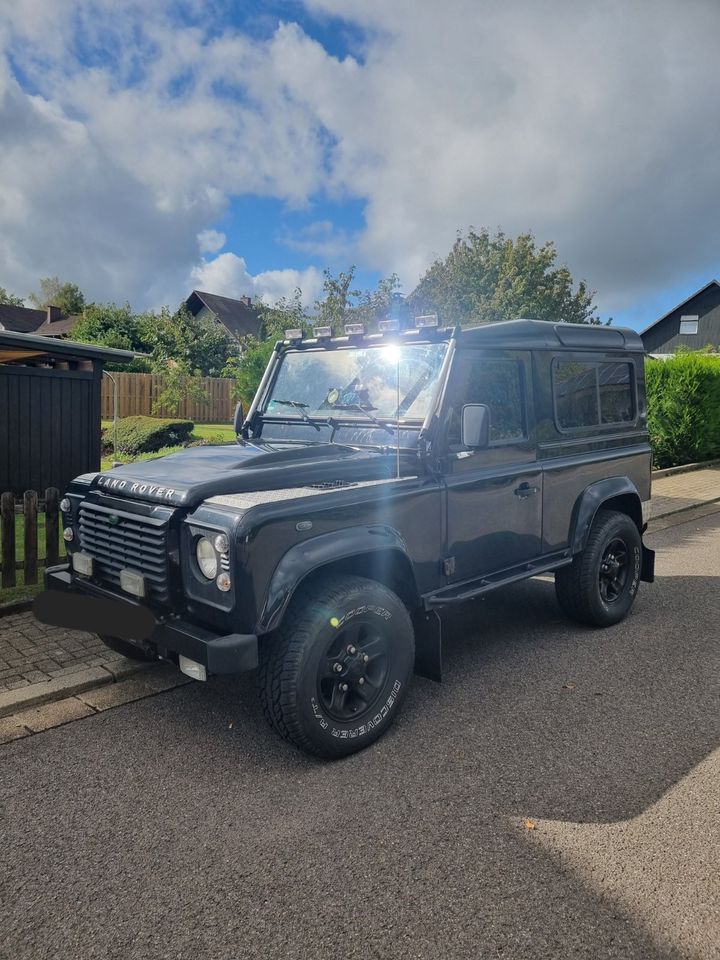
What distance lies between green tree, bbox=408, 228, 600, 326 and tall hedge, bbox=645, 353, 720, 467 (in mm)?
16839

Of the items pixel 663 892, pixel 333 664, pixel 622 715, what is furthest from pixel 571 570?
pixel 663 892

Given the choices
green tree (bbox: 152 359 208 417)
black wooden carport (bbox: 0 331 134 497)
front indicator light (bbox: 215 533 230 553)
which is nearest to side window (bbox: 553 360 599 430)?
front indicator light (bbox: 215 533 230 553)

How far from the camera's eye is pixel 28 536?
19.2 feet

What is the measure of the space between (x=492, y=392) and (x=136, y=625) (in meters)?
2.43

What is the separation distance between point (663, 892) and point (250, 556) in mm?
2006

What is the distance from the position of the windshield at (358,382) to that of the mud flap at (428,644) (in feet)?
3.64

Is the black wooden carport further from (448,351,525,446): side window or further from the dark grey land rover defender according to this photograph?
(448,351,525,446): side window

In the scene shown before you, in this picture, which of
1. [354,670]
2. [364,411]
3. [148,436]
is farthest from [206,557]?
[148,436]

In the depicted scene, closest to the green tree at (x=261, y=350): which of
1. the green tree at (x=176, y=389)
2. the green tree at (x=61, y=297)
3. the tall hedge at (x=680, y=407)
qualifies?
the green tree at (x=176, y=389)

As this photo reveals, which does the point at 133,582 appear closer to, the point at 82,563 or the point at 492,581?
the point at 82,563

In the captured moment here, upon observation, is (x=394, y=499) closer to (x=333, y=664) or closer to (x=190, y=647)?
(x=333, y=664)

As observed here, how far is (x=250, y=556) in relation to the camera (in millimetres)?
3055

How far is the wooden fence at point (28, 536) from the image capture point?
574 cm

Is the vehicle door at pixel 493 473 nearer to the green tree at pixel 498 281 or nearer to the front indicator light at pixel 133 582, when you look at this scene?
the front indicator light at pixel 133 582
